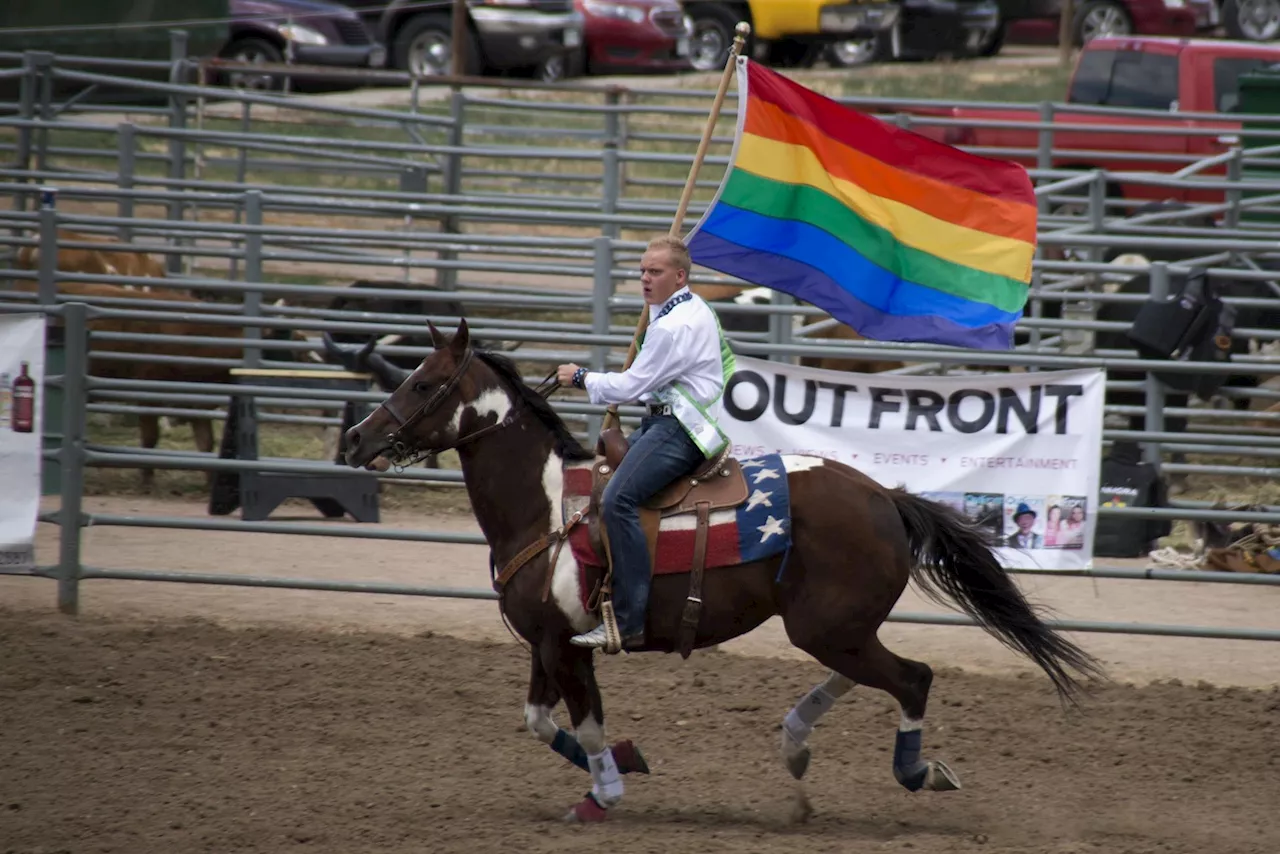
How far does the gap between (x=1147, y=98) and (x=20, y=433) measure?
13893mm

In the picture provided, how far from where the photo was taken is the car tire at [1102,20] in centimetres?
2741

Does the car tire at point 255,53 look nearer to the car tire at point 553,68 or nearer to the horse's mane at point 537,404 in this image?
the car tire at point 553,68

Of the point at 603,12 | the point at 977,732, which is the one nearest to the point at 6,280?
the point at 977,732

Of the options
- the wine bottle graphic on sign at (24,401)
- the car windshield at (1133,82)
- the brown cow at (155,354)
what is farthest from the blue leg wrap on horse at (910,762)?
the car windshield at (1133,82)

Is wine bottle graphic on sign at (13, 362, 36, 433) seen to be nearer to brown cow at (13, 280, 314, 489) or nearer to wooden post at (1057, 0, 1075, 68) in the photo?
brown cow at (13, 280, 314, 489)

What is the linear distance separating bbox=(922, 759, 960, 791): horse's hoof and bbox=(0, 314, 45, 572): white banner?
484 centimetres

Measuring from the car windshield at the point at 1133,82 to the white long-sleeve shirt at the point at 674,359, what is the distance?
1370 cm

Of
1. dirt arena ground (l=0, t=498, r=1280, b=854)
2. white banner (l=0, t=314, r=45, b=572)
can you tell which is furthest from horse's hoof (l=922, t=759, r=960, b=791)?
white banner (l=0, t=314, r=45, b=572)

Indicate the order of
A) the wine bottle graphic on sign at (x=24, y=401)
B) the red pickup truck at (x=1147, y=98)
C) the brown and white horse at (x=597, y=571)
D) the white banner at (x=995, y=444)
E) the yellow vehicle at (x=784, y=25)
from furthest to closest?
1. the yellow vehicle at (x=784, y=25)
2. the red pickup truck at (x=1147, y=98)
3. the wine bottle graphic on sign at (x=24, y=401)
4. the white banner at (x=995, y=444)
5. the brown and white horse at (x=597, y=571)

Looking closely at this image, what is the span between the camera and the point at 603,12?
81.7 ft

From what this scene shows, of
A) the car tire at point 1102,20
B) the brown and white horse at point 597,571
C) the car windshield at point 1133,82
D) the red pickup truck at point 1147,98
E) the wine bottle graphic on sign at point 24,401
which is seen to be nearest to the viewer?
the brown and white horse at point 597,571

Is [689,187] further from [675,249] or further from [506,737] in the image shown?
[506,737]

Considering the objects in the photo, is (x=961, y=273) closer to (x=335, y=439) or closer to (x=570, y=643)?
(x=570, y=643)

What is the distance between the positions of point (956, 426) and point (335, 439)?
5108 millimetres
